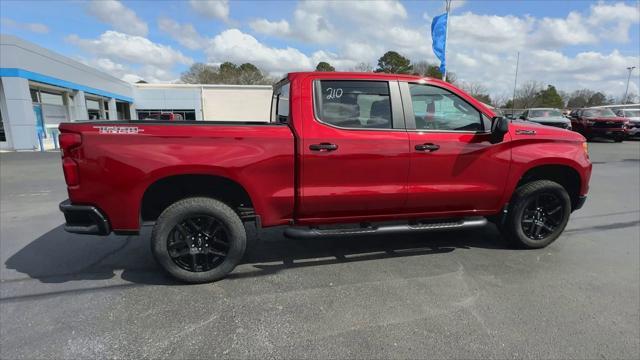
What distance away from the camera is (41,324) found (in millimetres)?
2793

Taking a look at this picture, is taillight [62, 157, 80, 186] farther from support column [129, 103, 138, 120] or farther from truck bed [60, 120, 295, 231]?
support column [129, 103, 138, 120]

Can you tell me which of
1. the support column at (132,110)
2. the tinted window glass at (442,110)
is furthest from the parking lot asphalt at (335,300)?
the support column at (132,110)

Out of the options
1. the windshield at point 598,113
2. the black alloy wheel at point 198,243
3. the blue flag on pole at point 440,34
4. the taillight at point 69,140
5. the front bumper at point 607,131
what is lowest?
the black alloy wheel at point 198,243

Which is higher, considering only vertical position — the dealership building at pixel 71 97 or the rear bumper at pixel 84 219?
the dealership building at pixel 71 97

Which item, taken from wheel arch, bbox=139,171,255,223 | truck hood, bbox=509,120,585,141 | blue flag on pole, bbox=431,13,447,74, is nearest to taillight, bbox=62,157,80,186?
wheel arch, bbox=139,171,255,223

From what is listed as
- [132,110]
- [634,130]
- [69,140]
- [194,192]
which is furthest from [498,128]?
[132,110]

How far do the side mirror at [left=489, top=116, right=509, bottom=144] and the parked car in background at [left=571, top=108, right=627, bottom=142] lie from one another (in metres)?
19.0

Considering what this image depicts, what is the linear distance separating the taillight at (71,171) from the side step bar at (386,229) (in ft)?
6.02

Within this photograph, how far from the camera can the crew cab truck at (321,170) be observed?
3143 millimetres

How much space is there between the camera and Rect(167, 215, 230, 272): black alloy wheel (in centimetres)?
336

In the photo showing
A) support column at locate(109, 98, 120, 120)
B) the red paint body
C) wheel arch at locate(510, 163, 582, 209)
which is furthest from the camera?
support column at locate(109, 98, 120, 120)

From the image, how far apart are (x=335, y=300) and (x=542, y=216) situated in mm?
2746

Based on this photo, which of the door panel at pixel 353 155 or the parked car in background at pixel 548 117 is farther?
the parked car in background at pixel 548 117

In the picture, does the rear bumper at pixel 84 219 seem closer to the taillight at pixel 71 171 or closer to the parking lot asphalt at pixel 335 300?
the taillight at pixel 71 171
